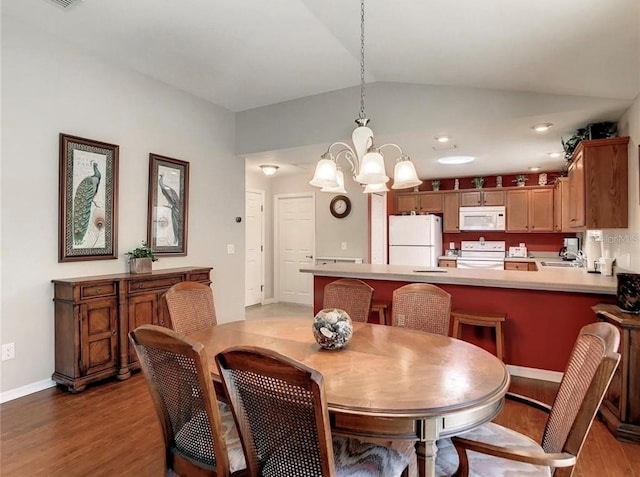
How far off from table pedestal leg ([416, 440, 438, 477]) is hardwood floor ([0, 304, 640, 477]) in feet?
4.23

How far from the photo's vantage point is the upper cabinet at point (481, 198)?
21.0 feet

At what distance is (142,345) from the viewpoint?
1376 mm

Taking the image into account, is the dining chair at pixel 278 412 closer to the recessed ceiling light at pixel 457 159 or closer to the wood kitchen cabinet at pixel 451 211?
the recessed ceiling light at pixel 457 159

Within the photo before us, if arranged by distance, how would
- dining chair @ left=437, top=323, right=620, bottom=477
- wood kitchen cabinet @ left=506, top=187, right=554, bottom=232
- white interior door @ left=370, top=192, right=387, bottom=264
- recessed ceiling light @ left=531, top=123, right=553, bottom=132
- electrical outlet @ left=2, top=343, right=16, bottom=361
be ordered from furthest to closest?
white interior door @ left=370, top=192, right=387, bottom=264, wood kitchen cabinet @ left=506, top=187, right=554, bottom=232, recessed ceiling light @ left=531, top=123, right=553, bottom=132, electrical outlet @ left=2, top=343, right=16, bottom=361, dining chair @ left=437, top=323, right=620, bottom=477

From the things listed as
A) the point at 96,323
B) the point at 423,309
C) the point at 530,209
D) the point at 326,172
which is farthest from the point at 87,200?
the point at 530,209

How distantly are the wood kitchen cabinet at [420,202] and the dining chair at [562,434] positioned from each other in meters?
5.62

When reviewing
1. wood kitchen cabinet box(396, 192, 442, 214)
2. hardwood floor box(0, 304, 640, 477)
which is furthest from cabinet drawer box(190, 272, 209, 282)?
wood kitchen cabinet box(396, 192, 442, 214)

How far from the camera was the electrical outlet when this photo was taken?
2799 mm

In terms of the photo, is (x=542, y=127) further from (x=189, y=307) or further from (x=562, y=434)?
(x=189, y=307)

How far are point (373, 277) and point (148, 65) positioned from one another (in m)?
2.99

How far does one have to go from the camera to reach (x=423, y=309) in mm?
2373

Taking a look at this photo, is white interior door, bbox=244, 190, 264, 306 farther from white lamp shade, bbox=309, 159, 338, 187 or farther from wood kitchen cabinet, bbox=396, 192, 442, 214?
white lamp shade, bbox=309, 159, 338, 187

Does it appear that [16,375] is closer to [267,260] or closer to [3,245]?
[3,245]

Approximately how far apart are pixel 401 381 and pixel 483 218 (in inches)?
224
